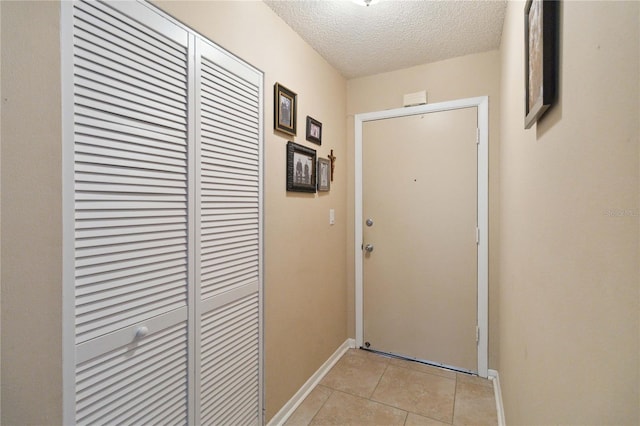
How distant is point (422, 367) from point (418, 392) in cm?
35

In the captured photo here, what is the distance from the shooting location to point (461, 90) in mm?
2373

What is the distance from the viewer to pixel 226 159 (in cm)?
147

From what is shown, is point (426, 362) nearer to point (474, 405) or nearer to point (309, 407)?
point (474, 405)

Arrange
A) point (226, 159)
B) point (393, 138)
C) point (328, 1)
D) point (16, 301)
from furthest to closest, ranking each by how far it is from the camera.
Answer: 1. point (393, 138)
2. point (328, 1)
3. point (226, 159)
4. point (16, 301)

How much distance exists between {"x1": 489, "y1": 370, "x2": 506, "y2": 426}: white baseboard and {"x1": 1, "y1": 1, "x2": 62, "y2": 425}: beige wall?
7.01 feet

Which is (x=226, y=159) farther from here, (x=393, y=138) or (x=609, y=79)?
(x=393, y=138)

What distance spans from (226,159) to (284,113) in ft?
1.86

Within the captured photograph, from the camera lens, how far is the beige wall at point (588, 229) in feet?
1.41

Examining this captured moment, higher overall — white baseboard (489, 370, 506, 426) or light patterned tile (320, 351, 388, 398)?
white baseboard (489, 370, 506, 426)

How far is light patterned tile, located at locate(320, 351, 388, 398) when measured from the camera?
7.19ft

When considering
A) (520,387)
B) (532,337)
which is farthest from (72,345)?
(520,387)

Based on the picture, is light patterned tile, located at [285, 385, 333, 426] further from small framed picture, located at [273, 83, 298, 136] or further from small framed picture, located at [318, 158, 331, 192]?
small framed picture, located at [273, 83, 298, 136]

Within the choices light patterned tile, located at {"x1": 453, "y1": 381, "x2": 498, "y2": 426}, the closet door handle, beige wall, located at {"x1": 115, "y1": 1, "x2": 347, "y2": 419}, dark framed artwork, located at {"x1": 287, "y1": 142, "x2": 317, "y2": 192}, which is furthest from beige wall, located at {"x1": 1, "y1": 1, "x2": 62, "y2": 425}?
light patterned tile, located at {"x1": 453, "y1": 381, "x2": 498, "y2": 426}

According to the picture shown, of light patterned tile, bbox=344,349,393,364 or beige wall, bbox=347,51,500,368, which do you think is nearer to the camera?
beige wall, bbox=347,51,500,368
